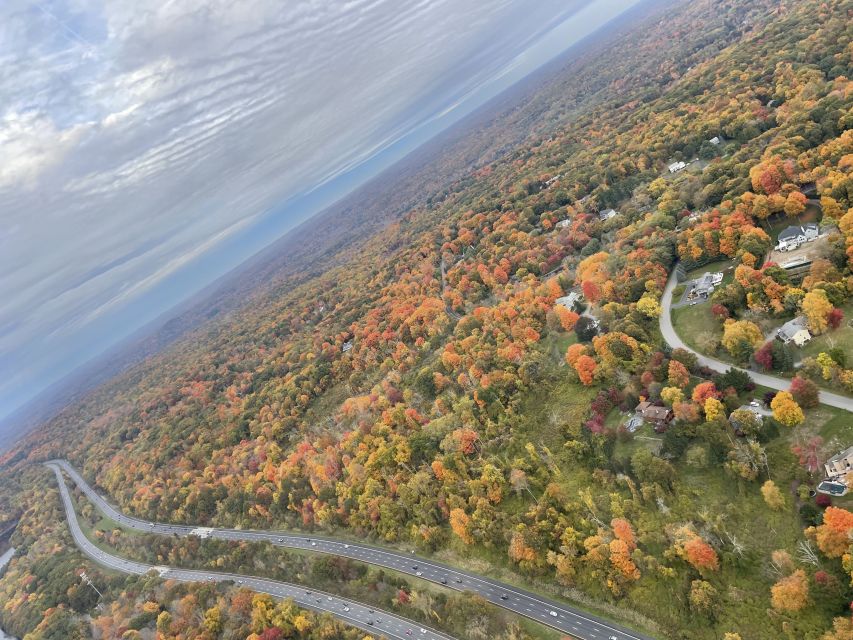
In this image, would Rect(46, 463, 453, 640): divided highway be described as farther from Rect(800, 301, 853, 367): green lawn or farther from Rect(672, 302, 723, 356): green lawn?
Rect(800, 301, 853, 367): green lawn

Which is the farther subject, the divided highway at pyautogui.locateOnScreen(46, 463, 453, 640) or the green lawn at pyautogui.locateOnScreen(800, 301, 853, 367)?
the divided highway at pyautogui.locateOnScreen(46, 463, 453, 640)

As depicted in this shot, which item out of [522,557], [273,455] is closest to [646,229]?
[522,557]

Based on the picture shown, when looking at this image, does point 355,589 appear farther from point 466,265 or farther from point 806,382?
point 466,265

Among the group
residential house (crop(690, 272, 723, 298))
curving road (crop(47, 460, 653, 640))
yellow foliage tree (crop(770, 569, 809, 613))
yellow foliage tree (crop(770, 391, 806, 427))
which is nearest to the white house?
residential house (crop(690, 272, 723, 298))

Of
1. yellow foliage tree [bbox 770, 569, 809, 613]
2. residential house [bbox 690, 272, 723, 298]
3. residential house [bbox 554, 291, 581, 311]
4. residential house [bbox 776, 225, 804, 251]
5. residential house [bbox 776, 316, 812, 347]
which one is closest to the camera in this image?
yellow foliage tree [bbox 770, 569, 809, 613]

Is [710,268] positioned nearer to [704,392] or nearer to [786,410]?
[704,392]

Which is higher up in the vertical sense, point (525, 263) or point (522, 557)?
point (525, 263)
